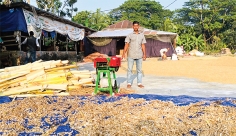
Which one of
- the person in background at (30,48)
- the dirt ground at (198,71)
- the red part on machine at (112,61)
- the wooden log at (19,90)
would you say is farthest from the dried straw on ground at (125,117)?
the person in background at (30,48)

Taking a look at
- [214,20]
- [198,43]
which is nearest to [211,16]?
[214,20]

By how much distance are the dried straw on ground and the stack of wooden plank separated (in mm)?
717

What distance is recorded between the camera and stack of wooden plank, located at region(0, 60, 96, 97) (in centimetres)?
476

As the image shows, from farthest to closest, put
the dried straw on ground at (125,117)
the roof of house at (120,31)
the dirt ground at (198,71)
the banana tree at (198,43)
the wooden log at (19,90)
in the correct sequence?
the banana tree at (198,43), the roof of house at (120,31), the dirt ground at (198,71), the wooden log at (19,90), the dried straw on ground at (125,117)

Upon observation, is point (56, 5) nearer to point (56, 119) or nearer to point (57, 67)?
point (57, 67)

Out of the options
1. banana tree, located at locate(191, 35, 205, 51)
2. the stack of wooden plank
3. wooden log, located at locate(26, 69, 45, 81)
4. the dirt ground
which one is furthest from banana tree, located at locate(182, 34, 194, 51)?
wooden log, located at locate(26, 69, 45, 81)

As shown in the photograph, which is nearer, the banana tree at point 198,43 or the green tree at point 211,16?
the banana tree at point 198,43

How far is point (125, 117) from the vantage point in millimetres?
3111

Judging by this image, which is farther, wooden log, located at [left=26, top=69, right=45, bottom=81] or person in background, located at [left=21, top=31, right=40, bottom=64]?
person in background, located at [left=21, top=31, right=40, bottom=64]

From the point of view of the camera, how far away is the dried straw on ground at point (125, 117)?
107 inches

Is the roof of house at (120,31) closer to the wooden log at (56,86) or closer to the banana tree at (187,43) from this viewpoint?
the banana tree at (187,43)

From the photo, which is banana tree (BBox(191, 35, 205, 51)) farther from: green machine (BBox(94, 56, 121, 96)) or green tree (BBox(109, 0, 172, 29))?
green machine (BBox(94, 56, 121, 96))

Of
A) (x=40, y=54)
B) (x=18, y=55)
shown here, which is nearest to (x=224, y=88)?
(x=18, y=55)

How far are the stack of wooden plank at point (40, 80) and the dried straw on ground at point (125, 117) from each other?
72cm
